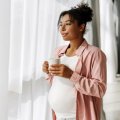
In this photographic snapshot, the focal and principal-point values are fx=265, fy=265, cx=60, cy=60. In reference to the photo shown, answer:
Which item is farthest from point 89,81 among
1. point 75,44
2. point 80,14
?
point 80,14

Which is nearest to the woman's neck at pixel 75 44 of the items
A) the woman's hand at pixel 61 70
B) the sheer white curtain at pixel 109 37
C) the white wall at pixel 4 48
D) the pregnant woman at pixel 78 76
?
the pregnant woman at pixel 78 76

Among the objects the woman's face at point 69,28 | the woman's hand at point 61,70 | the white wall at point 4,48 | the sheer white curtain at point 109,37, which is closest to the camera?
the woman's hand at point 61,70

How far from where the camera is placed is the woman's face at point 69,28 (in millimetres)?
1447

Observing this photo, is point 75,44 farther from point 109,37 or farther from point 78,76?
A: point 109,37

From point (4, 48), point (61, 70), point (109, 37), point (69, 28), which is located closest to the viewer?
point (61, 70)

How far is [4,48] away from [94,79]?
577 mm

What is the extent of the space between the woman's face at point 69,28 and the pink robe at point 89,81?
83 millimetres

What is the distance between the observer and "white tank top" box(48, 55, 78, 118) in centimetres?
141

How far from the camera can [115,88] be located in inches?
91.2

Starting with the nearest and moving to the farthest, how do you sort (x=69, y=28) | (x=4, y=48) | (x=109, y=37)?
(x=69, y=28)
(x=4, y=48)
(x=109, y=37)

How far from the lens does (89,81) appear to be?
1.34 meters

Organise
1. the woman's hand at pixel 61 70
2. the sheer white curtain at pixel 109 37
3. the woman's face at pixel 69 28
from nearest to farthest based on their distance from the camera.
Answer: the woman's hand at pixel 61 70
the woman's face at pixel 69 28
the sheer white curtain at pixel 109 37

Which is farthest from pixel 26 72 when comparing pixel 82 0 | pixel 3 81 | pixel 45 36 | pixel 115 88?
pixel 115 88

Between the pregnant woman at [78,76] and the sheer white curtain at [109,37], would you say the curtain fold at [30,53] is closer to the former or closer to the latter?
the pregnant woman at [78,76]
